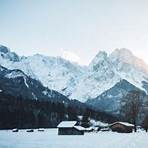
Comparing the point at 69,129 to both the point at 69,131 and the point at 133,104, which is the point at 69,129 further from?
the point at 133,104

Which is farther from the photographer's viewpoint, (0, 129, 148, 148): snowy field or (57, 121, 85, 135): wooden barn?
(57, 121, 85, 135): wooden barn

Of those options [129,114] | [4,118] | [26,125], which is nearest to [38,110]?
[26,125]

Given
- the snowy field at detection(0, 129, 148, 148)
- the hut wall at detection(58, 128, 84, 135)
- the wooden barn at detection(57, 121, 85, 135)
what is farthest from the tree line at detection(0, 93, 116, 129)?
the snowy field at detection(0, 129, 148, 148)

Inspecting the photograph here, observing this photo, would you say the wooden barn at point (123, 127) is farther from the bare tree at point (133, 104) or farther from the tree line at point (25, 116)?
the tree line at point (25, 116)

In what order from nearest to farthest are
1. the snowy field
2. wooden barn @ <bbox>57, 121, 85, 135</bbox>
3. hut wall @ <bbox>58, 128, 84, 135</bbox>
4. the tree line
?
the snowy field
hut wall @ <bbox>58, 128, 84, 135</bbox>
wooden barn @ <bbox>57, 121, 85, 135</bbox>
the tree line

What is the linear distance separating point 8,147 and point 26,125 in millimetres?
119844

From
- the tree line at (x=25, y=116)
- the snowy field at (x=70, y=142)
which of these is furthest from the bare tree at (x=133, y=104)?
the tree line at (x=25, y=116)

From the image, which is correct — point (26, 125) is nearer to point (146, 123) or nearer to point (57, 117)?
point (57, 117)

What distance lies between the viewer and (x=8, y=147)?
4372 centimetres

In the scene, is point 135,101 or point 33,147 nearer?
point 33,147

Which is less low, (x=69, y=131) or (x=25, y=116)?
(x=25, y=116)

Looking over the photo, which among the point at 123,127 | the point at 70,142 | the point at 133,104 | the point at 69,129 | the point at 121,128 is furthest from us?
the point at 121,128

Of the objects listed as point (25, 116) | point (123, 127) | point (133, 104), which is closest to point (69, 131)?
point (133, 104)

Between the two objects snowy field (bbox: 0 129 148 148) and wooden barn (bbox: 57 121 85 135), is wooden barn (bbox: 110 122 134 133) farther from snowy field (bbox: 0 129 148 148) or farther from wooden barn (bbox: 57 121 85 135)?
snowy field (bbox: 0 129 148 148)
